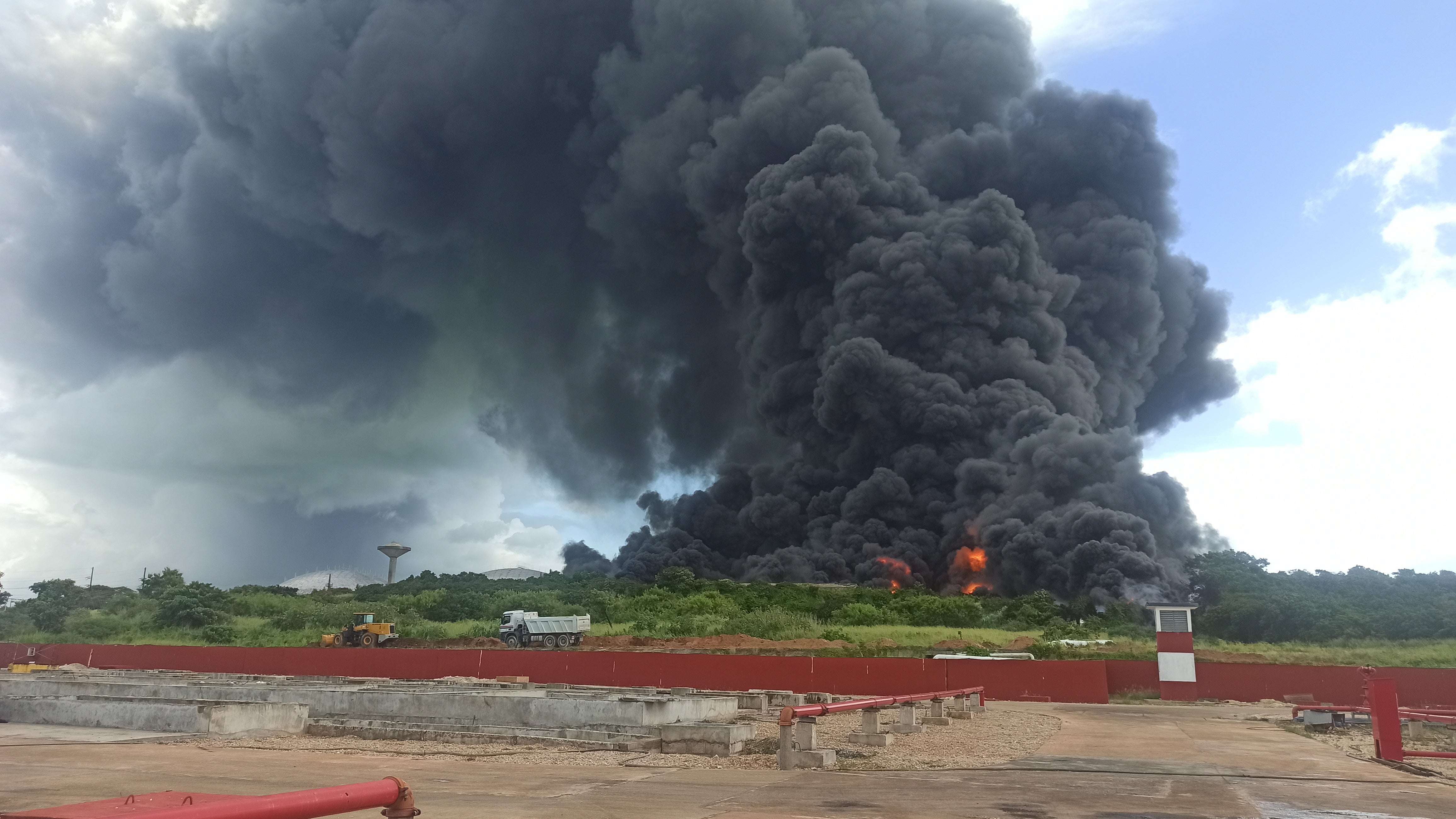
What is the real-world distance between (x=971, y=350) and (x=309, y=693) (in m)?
61.3

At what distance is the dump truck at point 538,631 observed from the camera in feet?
143

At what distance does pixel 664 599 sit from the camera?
56.8 m

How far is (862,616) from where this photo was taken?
48.8 metres

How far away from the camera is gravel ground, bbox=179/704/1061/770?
42.1 feet

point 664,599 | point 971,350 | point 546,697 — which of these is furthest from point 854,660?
point 971,350

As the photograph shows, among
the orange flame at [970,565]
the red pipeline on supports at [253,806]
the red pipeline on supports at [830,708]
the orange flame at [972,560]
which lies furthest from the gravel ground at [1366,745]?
the orange flame at [972,560]

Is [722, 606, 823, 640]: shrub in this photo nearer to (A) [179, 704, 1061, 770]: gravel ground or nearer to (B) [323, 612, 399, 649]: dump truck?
(B) [323, 612, 399, 649]: dump truck

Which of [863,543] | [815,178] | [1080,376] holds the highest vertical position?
[815,178]

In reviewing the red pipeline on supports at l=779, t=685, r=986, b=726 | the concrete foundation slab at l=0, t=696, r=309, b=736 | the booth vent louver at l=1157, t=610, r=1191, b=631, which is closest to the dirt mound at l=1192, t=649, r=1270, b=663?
the booth vent louver at l=1157, t=610, r=1191, b=631

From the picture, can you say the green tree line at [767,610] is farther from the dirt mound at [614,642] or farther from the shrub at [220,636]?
the dirt mound at [614,642]

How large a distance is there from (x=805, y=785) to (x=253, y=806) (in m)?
8.14

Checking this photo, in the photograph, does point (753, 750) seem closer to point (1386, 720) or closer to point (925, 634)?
point (1386, 720)

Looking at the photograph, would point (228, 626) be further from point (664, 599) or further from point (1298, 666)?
point (1298, 666)

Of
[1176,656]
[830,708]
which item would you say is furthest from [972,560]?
[830,708]
